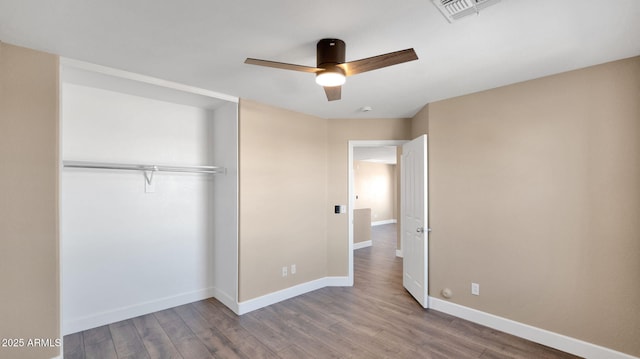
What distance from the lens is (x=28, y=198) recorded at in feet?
7.14

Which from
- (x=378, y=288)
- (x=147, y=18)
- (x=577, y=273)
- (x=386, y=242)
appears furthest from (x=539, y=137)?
(x=386, y=242)

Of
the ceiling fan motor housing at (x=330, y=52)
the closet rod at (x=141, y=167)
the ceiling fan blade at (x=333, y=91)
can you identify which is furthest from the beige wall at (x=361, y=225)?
the ceiling fan motor housing at (x=330, y=52)

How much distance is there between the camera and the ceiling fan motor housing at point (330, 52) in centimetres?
199

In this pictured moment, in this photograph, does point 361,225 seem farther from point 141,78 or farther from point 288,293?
point 141,78

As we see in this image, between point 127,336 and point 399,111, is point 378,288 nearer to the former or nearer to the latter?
point 399,111

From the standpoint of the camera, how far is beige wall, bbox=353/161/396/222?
10.2 meters

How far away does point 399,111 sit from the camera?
3922 mm

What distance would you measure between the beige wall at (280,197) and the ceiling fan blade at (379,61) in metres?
1.87

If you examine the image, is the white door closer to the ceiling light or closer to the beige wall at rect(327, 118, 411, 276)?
the beige wall at rect(327, 118, 411, 276)

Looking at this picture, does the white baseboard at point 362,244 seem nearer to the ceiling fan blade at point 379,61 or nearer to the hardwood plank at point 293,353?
the hardwood plank at point 293,353

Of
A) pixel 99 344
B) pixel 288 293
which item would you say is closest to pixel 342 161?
pixel 288 293

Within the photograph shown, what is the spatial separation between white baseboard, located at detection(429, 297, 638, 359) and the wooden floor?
7 cm

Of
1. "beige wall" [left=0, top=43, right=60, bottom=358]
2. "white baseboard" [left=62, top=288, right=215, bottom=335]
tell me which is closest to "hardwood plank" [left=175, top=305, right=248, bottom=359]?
"white baseboard" [left=62, top=288, right=215, bottom=335]

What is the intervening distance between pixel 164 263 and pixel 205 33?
2.74 meters
